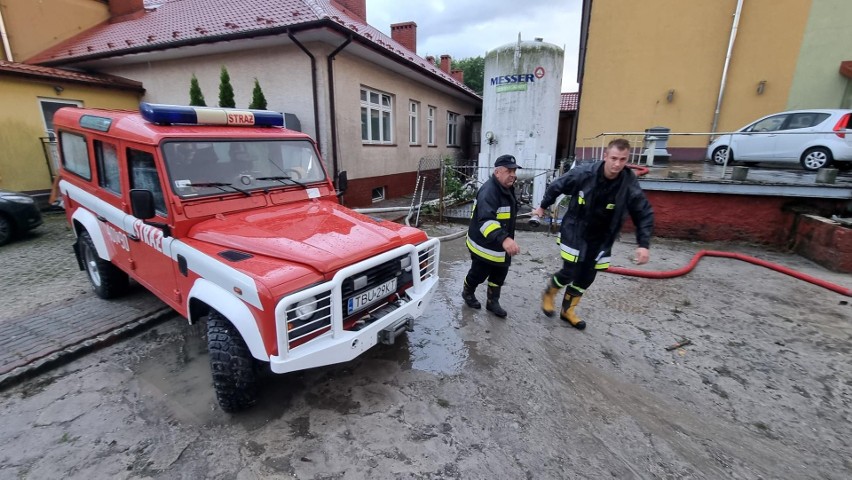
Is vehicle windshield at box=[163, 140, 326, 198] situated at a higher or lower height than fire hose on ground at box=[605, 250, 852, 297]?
higher

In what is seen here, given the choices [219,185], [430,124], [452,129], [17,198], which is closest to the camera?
[219,185]

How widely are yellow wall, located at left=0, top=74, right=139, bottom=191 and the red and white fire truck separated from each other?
264 inches

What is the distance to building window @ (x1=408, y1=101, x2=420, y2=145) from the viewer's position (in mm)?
12578

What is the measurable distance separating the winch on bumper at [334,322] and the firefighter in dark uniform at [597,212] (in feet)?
5.33

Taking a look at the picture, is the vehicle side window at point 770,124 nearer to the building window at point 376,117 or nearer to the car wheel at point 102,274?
the building window at point 376,117

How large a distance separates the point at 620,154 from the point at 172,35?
10632 millimetres

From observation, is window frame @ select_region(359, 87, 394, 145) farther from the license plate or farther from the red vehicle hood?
the license plate

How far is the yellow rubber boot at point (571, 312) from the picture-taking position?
3838 millimetres

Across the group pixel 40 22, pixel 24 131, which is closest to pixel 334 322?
pixel 24 131

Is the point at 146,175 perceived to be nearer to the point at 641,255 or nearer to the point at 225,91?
the point at 641,255

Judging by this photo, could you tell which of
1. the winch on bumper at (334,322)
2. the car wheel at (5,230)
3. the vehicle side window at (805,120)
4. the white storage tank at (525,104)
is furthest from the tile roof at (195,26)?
the vehicle side window at (805,120)

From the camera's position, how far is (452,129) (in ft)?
55.3

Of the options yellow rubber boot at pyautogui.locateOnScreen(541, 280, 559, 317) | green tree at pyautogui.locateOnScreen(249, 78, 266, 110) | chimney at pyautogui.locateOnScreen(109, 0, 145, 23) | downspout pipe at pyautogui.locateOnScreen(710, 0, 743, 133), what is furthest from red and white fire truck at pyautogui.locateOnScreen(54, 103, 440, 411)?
chimney at pyautogui.locateOnScreen(109, 0, 145, 23)

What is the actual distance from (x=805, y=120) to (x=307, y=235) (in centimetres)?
1058
